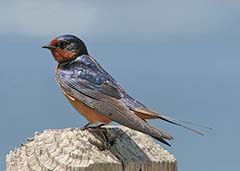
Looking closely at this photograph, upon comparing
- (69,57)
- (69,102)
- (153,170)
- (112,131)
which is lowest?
(153,170)

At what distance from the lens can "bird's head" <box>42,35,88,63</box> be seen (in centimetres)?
409

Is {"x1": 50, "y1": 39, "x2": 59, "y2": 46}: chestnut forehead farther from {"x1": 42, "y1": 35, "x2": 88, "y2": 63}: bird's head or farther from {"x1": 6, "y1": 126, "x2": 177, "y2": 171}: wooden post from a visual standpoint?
{"x1": 6, "y1": 126, "x2": 177, "y2": 171}: wooden post

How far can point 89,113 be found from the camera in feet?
11.4

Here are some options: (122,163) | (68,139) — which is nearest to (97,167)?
(122,163)

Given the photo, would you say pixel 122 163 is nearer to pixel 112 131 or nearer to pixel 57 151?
pixel 57 151

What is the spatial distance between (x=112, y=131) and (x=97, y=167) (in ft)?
1.76

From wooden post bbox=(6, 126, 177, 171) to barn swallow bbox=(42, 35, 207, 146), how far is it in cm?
21

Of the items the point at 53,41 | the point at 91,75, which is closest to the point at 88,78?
the point at 91,75

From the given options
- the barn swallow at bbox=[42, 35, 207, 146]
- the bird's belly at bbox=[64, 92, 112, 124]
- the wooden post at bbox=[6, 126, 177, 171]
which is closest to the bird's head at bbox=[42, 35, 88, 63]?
the barn swallow at bbox=[42, 35, 207, 146]

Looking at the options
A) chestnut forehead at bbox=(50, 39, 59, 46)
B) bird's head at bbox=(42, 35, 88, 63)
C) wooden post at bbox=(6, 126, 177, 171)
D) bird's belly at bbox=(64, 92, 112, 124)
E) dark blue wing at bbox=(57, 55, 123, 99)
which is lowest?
wooden post at bbox=(6, 126, 177, 171)

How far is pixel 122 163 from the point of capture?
2.24 m

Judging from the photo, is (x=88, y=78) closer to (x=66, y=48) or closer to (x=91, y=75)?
(x=91, y=75)

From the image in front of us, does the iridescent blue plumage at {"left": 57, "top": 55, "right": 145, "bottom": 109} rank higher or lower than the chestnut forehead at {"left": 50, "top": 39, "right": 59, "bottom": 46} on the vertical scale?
lower

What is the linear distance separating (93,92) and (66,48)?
→ 0.62m
